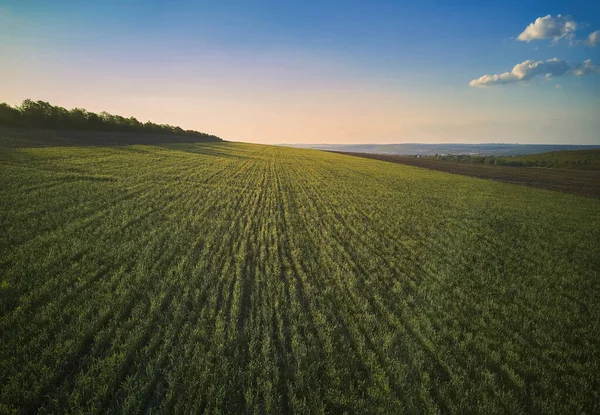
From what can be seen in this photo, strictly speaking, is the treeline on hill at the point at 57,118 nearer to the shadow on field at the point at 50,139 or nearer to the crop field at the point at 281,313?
the shadow on field at the point at 50,139

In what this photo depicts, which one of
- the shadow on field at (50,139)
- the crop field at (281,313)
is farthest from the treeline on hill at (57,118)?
the crop field at (281,313)

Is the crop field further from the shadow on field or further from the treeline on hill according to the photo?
the treeline on hill

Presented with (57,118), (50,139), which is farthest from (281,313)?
(57,118)

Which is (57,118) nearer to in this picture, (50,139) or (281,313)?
(50,139)

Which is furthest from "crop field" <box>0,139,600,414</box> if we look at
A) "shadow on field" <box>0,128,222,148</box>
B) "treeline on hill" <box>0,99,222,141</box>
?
"treeline on hill" <box>0,99,222,141</box>

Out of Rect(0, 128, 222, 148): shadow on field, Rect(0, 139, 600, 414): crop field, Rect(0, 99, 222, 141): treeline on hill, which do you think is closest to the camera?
Rect(0, 139, 600, 414): crop field

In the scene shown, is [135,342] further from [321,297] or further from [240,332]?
[321,297]
